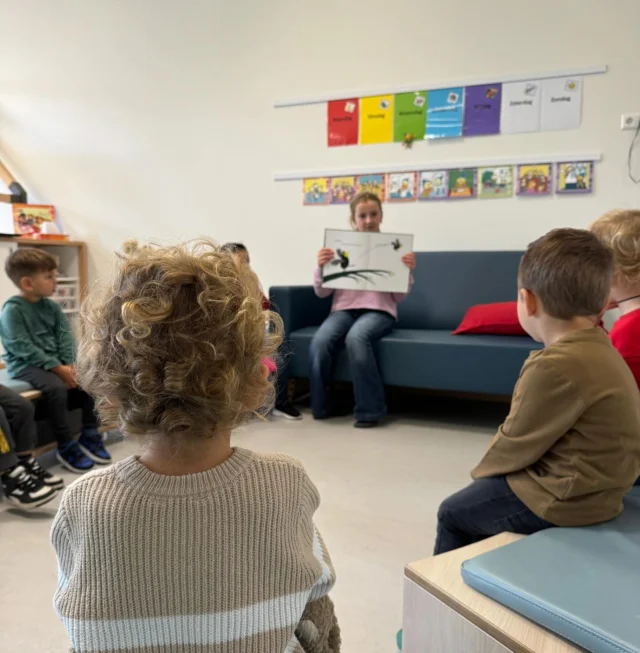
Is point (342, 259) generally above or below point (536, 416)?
above

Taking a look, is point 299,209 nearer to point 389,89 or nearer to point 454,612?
point 389,89

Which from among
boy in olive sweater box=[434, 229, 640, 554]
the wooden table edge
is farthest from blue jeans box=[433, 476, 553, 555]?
the wooden table edge

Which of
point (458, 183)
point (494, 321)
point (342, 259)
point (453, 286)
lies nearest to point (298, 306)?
point (342, 259)

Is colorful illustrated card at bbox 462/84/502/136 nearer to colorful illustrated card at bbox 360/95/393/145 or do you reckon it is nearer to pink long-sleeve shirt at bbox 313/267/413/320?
colorful illustrated card at bbox 360/95/393/145

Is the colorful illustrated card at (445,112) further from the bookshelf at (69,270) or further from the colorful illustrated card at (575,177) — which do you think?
the bookshelf at (69,270)

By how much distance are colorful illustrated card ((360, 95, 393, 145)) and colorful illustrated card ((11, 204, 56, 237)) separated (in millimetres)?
2407

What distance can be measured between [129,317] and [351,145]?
10.1 ft

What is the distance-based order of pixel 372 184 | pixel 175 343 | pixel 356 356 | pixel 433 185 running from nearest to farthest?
pixel 175 343 < pixel 356 356 < pixel 433 185 < pixel 372 184

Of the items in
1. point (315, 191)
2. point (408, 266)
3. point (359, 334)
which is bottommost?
point (359, 334)

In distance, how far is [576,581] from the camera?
82 centimetres

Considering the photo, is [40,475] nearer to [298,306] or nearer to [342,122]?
[298,306]

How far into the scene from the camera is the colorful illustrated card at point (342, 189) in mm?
3453

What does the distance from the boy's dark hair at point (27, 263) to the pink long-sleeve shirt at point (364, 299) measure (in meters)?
1.31

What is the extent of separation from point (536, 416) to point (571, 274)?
11.1 inches
